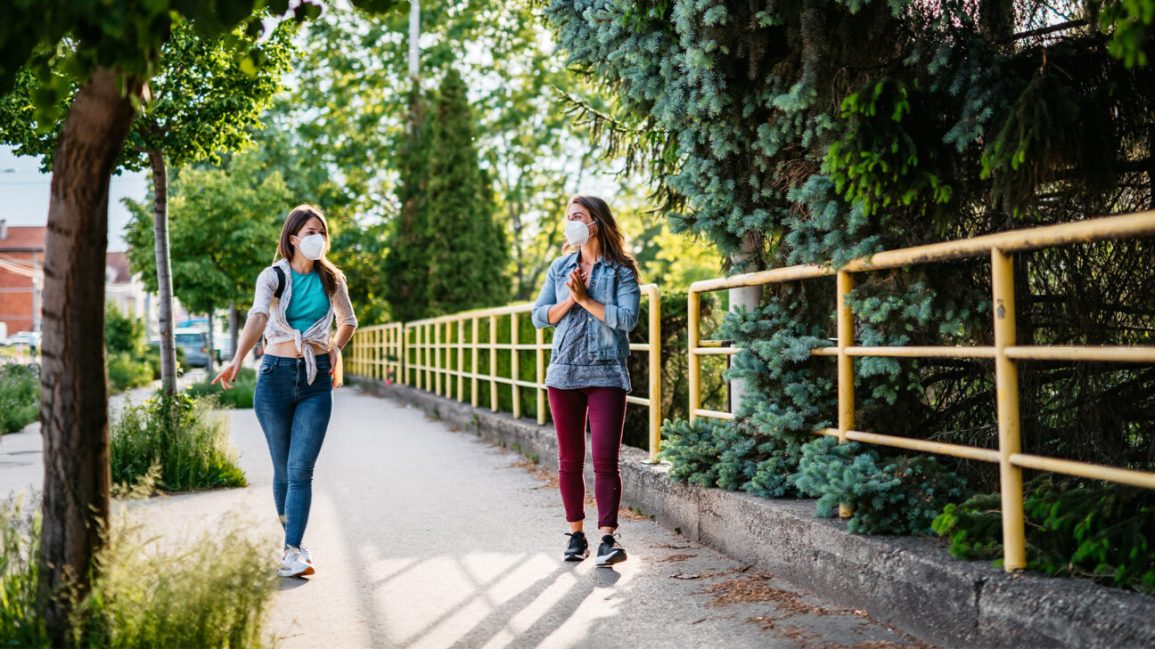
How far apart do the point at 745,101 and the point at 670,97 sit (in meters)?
0.47

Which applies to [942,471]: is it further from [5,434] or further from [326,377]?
[5,434]

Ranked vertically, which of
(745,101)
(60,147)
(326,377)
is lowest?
(326,377)

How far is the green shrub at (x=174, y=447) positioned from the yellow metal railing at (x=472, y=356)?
2829 millimetres

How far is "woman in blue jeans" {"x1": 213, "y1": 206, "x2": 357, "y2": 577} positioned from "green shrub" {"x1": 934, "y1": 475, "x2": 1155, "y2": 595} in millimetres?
3092

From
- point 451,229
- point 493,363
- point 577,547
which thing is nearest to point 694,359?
point 577,547

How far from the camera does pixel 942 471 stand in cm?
486

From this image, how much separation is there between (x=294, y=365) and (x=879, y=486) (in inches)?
116

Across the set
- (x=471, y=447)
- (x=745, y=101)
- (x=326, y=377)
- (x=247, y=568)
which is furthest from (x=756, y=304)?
(x=471, y=447)

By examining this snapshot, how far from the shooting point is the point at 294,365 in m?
5.59

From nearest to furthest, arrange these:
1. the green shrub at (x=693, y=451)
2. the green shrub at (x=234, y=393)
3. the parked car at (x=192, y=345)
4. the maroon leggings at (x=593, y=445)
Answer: the maroon leggings at (x=593, y=445) → the green shrub at (x=693, y=451) → the green shrub at (x=234, y=393) → the parked car at (x=192, y=345)

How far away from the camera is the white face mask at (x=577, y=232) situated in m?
5.86

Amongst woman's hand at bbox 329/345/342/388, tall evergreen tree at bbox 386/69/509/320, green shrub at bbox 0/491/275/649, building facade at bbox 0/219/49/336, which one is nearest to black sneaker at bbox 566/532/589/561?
woman's hand at bbox 329/345/342/388

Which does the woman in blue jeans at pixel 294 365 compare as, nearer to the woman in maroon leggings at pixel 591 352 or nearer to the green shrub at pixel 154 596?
the woman in maroon leggings at pixel 591 352

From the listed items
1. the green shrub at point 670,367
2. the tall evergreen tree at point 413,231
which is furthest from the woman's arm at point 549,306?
the tall evergreen tree at point 413,231
